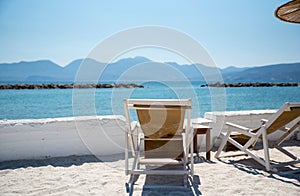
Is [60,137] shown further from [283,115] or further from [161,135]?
[283,115]

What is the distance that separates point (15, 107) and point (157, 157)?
26076 mm

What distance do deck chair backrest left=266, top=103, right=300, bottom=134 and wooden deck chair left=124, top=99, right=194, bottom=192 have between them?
82 cm

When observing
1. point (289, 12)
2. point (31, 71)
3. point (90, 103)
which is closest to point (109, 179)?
point (289, 12)

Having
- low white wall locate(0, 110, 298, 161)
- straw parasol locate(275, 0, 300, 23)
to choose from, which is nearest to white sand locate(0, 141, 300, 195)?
low white wall locate(0, 110, 298, 161)

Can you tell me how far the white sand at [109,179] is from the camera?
6.63 feet

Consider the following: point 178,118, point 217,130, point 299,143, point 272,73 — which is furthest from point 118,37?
point 272,73

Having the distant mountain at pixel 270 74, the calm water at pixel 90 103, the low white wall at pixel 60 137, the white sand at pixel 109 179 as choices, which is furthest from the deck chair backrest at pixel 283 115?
the distant mountain at pixel 270 74

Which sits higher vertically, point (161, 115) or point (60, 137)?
point (161, 115)

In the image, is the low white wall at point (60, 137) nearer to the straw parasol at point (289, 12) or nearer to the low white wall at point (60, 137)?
the low white wall at point (60, 137)

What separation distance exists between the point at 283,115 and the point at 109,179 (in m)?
1.75

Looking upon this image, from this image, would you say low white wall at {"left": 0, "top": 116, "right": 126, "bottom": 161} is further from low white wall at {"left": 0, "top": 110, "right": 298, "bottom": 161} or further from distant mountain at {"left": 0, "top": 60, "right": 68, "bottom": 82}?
distant mountain at {"left": 0, "top": 60, "right": 68, "bottom": 82}

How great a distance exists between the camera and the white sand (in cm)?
202

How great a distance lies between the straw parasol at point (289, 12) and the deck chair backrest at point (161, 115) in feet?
4.63

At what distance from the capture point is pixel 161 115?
2.26 metres
